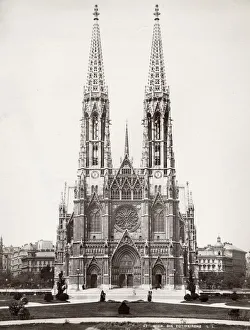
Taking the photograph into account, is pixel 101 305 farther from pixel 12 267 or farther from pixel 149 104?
pixel 12 267

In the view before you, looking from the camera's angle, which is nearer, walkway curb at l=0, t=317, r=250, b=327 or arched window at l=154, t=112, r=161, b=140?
walkway curb at l=0, t=317, r=250, b=327

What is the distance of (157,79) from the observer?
95625mm

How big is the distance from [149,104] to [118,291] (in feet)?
104

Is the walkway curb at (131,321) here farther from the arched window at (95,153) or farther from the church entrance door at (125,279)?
the arched window at (95,153)

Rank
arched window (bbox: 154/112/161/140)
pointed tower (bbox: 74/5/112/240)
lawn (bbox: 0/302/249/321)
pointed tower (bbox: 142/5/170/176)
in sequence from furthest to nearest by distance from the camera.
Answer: arched window (bbox: 154/112/161/140) < pointed tower (bbox: 142/5/170/176) < pointed tower (bbox: 74/5/112/240) < lawn (bbox: 0/302/249/321)

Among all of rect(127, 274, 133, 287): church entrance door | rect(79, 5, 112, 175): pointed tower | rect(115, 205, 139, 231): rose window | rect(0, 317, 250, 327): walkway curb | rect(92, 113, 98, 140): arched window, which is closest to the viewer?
rect(0, 317, 250, 327): walkway curb

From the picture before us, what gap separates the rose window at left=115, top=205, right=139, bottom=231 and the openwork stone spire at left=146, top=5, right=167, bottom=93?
20.7 m

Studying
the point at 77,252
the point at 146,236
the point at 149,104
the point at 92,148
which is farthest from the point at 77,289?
the point at 149,104

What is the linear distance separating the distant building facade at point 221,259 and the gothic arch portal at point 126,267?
59570mm

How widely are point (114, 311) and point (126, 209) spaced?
137 feet

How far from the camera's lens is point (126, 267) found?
88.1 m

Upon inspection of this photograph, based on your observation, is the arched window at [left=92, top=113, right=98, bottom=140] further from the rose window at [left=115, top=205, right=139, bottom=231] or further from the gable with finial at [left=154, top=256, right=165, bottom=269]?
the gable with finial at [left=154, top=256, right=165, bottom=269]

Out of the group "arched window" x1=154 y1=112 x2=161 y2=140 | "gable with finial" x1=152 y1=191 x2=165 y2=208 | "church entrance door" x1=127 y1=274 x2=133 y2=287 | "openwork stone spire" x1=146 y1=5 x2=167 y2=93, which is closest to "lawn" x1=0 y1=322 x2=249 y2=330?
"church entrance door" x1=127 y1=274 x2=133 y2=287

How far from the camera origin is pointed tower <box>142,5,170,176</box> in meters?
92.6
